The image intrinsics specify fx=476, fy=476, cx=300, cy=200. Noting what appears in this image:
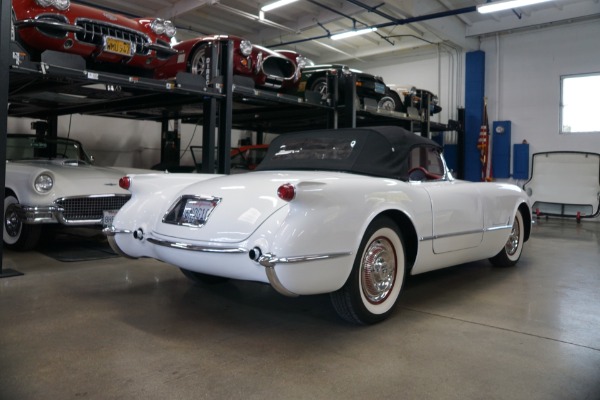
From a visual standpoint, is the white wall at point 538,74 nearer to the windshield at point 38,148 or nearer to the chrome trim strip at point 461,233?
the chrome trim strip at point 461,233

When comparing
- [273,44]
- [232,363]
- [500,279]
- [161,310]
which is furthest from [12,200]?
[273,44]

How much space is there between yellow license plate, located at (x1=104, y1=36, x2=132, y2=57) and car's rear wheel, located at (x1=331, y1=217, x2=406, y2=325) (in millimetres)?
3726

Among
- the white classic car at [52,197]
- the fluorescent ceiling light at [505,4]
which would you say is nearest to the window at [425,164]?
the white classic car at [52,197]

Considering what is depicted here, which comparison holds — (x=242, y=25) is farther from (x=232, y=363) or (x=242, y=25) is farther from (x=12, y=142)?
(x=232, y=363)

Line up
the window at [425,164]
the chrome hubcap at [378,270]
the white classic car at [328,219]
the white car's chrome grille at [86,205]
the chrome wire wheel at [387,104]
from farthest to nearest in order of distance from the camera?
the chrome wire wheel at [387,104], the white car's chrome grille at [86,205], the window at [425,164], the chrome hubcap at [378,270], the white classic car at [328,219]

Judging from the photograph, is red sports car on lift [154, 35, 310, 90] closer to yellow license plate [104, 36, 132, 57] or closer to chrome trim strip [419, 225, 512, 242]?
yellow license plate [104, 36, 132, 57]

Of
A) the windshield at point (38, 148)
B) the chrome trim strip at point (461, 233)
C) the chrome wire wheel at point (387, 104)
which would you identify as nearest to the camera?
the chrome trim strip at point (461, 233)

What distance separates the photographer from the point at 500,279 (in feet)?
14.2

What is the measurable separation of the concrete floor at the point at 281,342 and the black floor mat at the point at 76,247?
0.98 metres

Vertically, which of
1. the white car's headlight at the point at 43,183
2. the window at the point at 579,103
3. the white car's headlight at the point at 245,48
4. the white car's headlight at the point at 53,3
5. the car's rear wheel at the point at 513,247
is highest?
the window at the point at 579,103

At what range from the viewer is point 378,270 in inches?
117

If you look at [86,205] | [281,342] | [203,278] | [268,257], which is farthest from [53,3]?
[281,342]

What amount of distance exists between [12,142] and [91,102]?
129cm

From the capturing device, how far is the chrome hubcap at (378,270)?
2902mm
